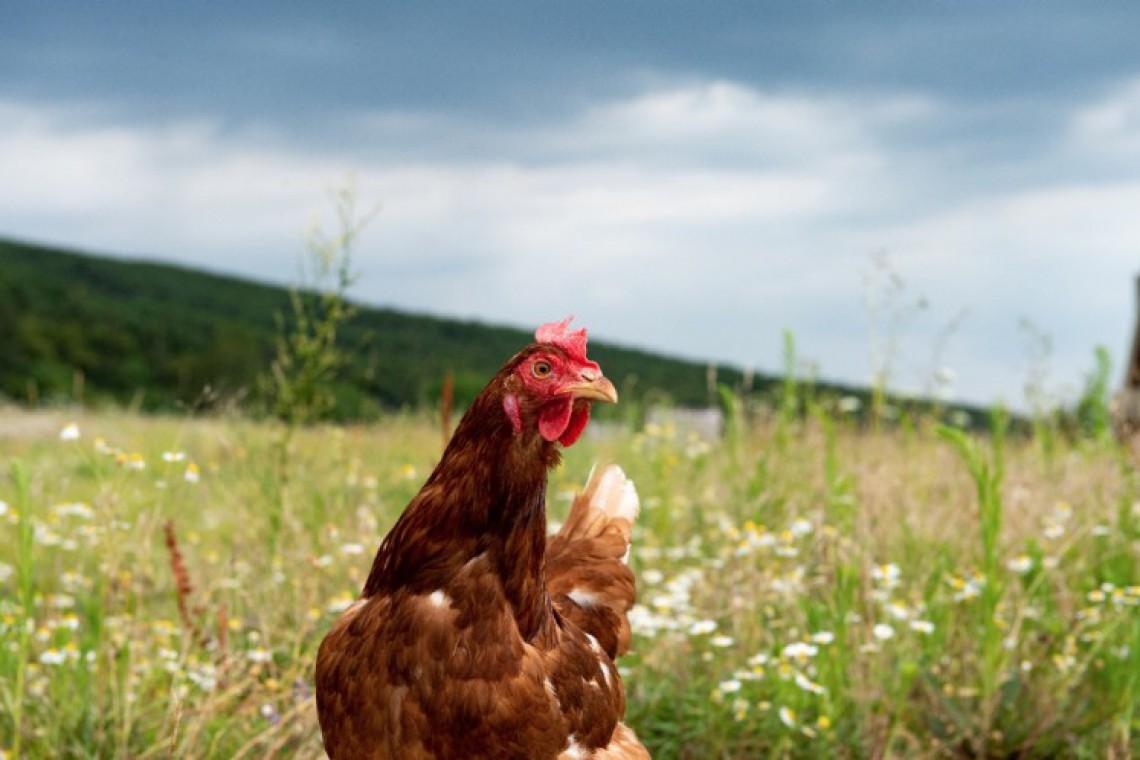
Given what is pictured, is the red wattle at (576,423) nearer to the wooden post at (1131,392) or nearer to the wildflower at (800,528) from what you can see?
the wildflower at (800,528)

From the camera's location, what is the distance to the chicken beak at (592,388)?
2344 mm

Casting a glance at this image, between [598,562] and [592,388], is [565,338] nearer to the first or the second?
[592,388]

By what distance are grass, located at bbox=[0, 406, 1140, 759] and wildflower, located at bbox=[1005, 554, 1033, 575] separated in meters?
0.03

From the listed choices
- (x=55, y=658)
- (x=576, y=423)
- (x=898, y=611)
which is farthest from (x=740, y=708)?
(x=55, y=658)

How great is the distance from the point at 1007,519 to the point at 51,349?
2654 centimetres

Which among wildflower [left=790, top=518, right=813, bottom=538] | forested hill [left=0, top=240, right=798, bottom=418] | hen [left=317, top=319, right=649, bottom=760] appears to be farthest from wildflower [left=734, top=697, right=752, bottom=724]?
forested hill [left=0, top=240, right=798, bottom=418]

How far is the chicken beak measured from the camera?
234cm

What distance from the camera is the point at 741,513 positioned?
607 centimetres

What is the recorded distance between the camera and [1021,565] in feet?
14.8

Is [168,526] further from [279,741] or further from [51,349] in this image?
[51,349]

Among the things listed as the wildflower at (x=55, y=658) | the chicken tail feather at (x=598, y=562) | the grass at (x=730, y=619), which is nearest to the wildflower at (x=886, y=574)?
the grass at (x=730, y=619)

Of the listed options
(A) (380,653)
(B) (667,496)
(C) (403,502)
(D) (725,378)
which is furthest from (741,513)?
(D) (725,378)

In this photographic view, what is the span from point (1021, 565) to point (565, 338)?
2.97 metres

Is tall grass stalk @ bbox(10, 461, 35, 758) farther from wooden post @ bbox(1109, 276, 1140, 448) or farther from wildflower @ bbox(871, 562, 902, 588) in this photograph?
wooden post @ bbox(1109, 276, 1140, 448)
